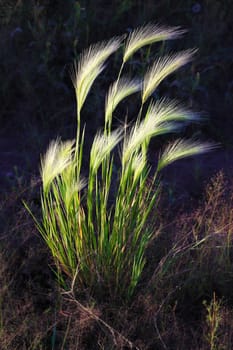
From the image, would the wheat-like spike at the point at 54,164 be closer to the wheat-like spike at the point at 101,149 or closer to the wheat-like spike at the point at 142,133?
the wheat-like spike at the point at 101,149

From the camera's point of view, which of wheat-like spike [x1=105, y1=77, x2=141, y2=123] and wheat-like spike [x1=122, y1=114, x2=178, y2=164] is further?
wheat-like spike [x1=105, y1=77, x2=141, y2=123]

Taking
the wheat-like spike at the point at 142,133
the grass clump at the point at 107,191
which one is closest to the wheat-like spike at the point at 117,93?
the grass clump at the point at 107,191

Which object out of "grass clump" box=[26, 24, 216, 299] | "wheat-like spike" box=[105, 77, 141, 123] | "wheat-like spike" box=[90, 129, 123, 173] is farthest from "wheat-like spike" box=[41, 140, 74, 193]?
"wheat-like spike" box=[105, 77, 141, 123]

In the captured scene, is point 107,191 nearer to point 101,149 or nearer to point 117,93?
point 101,149

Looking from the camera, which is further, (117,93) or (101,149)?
(117,93)

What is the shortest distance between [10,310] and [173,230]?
110 cm

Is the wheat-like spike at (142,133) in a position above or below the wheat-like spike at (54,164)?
above

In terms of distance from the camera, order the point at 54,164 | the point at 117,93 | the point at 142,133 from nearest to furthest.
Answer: the point at 142,133 < the point at 54,164 < the point at 117,93

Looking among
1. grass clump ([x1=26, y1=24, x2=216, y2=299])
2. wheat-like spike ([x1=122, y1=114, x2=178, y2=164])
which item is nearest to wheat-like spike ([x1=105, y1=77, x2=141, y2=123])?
grass clump ([x1=26, y1=24, x2=216, y2=299])

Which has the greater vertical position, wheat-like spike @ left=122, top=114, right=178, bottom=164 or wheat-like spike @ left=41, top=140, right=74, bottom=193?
wheat-like spike @ left=122, top=114, right=178, bottom=164

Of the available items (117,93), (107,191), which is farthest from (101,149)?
(117,93)

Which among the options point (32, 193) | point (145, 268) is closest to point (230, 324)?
point (145, 268)

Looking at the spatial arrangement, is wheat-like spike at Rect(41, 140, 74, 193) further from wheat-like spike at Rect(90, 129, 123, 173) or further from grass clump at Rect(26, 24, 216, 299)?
wheat-like spike at Rect(90, 129, 123, 173)

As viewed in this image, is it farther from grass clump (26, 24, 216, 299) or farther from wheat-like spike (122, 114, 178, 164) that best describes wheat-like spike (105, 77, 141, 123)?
wheat-like spike (122, 114, 178, 164)
